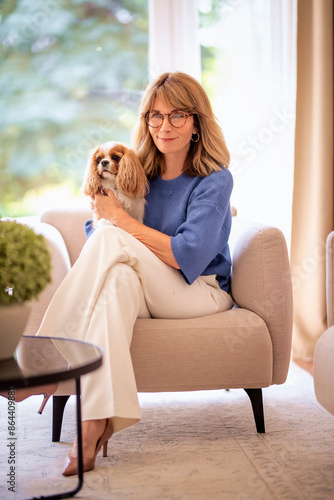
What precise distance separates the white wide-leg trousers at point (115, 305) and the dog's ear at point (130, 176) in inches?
11.9

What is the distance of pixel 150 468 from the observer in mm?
1689

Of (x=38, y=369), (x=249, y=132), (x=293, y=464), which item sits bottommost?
(x=293, y=464)

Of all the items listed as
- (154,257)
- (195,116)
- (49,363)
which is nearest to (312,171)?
(195,116)

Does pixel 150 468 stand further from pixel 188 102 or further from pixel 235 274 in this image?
pixel 188 102

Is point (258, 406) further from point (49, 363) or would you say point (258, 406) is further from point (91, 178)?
point (91, 178)

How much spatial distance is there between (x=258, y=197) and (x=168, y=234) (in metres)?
1.20

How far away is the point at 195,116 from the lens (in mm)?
2188

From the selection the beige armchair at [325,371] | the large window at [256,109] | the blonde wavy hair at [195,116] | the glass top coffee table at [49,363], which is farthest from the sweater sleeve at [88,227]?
the large window at [256,109]

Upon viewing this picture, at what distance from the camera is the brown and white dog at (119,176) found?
2125 millimetres

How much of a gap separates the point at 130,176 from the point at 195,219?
324mm

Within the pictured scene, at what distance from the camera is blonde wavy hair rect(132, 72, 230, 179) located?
2.12m

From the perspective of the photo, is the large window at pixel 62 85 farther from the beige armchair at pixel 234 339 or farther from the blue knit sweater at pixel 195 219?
the beige armchair at pixel 234 339

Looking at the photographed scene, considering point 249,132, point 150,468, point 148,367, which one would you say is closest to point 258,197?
point 249,132

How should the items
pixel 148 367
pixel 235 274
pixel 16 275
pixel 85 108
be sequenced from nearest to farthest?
1. pixel 16 275
2. pixel 148 367
3. pixel 235 274
4. pixel 85 108
